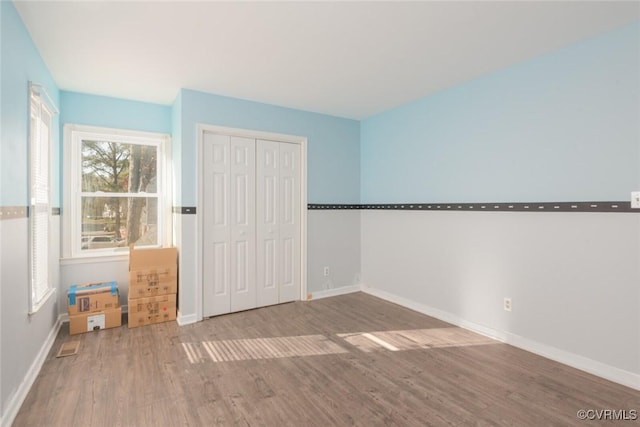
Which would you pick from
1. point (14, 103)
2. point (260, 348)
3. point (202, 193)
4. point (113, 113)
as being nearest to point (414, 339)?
point (260, 348)

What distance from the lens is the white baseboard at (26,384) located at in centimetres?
182

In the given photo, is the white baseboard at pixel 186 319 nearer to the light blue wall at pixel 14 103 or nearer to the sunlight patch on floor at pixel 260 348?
the sunlight patch on floor at pixel 260 348

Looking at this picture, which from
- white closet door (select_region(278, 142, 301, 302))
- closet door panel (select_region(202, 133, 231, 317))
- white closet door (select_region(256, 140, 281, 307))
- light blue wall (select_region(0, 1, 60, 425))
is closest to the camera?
light blue wall (select_region(0, 1, 60, 425))

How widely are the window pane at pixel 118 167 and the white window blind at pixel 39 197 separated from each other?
0.60 meters

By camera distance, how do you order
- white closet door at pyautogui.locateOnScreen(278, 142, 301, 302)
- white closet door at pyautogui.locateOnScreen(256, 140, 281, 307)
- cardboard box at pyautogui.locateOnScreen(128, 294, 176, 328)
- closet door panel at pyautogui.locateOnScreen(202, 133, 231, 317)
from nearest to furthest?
cardboard box at pyautogui.locateOnScreen(128, 294, 176, 328), closet door panel at pyautogui.locateOnScreen(202, 133, 231, 317), white closet door at pyautogui.locateOnScreen(256, 140, 281, 307), white closet door at pyautogui.locateOnScreen(278, 142, 301, 302)

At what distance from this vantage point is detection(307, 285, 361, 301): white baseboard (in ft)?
13.9

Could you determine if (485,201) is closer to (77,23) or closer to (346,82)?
(346,82)

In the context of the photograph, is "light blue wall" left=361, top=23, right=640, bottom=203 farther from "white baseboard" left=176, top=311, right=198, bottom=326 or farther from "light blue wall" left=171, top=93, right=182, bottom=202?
"white baseboard" left=176, top=311, right=198, bottom=326

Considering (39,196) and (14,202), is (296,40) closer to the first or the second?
(14,202)

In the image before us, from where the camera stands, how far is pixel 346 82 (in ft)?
10.6

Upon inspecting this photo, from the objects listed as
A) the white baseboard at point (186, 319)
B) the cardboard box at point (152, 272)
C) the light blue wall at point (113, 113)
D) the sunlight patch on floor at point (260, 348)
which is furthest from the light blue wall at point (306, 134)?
the sunlight patch on floor at point (260, 348)

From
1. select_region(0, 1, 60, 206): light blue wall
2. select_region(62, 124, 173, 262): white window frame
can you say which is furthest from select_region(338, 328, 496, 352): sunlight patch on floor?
select_region(62, 124, 173, 262): white window frame

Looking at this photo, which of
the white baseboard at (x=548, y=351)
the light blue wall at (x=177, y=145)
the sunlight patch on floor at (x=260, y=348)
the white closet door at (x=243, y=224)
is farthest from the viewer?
the white closet door at (x=243, y=224)

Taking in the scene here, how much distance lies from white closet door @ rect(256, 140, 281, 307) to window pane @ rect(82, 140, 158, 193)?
135 centimetres
